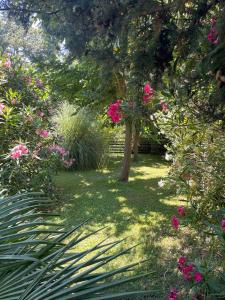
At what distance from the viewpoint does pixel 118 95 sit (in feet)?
24.1

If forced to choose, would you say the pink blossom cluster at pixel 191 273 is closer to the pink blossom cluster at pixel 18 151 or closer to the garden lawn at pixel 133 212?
the garden lawn at pixel 133 212

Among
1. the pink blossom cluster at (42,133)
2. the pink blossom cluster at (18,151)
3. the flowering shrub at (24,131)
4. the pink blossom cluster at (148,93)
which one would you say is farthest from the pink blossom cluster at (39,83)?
the pink blossom cluster at (148,93)

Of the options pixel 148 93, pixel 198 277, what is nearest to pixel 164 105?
pixel 148 93

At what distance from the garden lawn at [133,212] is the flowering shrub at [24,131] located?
745 millimetres

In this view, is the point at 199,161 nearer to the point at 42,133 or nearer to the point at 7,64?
the point at 42,133

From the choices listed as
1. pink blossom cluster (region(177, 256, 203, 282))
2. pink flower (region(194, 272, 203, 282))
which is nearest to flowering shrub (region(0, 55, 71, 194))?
pink blossom cluster (region(177, 256, 203, 282))

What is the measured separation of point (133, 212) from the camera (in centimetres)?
555

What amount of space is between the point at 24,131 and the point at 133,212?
2325 mm

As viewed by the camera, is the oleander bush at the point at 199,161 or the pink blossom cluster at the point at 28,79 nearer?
the oleander bush at the point at 199,161

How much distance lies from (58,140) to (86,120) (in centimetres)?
310

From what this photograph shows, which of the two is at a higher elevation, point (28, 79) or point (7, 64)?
point (7, 64)

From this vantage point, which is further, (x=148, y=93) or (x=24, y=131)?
(x=24, y=131)

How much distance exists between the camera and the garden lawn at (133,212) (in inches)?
146

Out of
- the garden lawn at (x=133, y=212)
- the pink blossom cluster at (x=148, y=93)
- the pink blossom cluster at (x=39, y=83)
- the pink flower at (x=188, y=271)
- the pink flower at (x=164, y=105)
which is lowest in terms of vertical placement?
the garden lawn at (x=133, y=212)
